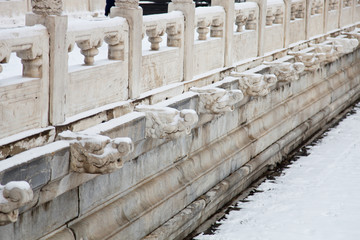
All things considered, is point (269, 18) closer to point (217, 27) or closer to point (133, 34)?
point (217, 27)

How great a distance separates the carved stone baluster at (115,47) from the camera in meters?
6.76

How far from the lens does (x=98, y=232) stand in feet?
20.7

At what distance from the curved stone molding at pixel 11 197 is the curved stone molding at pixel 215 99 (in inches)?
149

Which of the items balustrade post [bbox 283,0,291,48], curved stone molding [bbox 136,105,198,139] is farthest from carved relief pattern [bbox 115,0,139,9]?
balustrade post [bbox 283,0,291,48]

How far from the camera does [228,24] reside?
9508 millimetres

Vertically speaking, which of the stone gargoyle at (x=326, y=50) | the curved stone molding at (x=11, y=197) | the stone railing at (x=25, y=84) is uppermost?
the stone railing at (x=25, y=84)

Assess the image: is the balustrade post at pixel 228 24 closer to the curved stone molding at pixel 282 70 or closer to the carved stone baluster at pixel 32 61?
the curved stone molding at pixel 282 70

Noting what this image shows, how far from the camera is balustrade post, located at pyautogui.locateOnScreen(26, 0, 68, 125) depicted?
5590 millimetres

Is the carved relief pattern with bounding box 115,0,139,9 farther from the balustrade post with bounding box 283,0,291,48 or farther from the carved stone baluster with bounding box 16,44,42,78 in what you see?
the balustrade post with bounding box 283,0,291,48

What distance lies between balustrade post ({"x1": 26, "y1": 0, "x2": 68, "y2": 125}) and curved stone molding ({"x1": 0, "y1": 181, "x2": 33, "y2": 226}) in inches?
45.6

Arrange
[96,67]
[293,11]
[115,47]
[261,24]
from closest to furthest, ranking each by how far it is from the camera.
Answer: [96,67] < [115,47] < [261,24] < [293,11]

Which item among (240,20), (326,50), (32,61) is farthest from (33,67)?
(326,50)

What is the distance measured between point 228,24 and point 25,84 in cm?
455

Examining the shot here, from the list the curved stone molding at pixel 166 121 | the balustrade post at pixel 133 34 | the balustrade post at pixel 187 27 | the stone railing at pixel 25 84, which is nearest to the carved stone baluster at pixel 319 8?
the balustrade post at pixel 187 27
